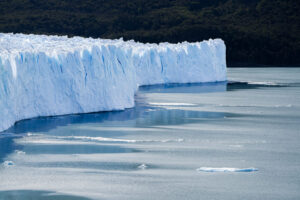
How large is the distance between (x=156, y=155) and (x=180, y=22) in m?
43.3

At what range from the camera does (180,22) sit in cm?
5259

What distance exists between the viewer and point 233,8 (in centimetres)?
5753

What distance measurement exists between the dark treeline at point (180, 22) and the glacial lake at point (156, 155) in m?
30.9

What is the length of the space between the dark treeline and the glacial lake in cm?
3094

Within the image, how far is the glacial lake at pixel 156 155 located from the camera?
7.91 m

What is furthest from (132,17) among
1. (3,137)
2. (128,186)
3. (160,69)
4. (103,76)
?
(128,186)

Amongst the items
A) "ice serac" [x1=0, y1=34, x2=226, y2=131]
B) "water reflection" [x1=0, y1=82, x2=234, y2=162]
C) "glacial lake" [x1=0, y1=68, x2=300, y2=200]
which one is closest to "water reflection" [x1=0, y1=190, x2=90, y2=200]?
"glacial lake" [x1=0, y1=68, x2=300, y2=200]

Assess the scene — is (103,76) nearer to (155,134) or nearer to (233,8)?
(155,134)

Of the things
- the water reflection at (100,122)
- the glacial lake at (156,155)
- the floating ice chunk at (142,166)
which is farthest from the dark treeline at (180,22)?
the floating ice chunk at (142,166)

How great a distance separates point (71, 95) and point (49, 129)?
2.09 metres

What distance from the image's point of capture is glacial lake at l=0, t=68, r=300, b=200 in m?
7.91

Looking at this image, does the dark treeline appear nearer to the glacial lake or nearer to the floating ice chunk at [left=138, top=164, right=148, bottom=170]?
the glacial lake

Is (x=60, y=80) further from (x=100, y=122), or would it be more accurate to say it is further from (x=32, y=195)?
(x=32, y=195)

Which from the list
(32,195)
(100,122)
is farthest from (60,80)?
(32,195)
